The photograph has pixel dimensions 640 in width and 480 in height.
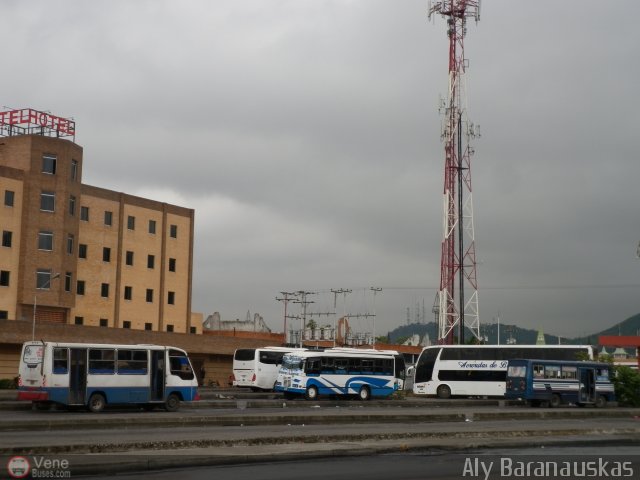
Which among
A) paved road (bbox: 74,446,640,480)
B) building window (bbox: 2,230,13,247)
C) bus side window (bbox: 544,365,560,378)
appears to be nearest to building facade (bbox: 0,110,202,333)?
building window (bbox: 2,230,13,247)

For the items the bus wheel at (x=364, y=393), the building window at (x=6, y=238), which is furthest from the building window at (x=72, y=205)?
the bus wheel at (x=364, y=393)

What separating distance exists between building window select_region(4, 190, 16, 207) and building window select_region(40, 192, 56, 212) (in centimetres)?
218

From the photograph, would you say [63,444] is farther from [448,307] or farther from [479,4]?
[479,4]

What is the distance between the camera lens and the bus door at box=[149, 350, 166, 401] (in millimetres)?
37000

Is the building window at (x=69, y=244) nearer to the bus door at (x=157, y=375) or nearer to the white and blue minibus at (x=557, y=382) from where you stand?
the bus door at (x=157, y=375)

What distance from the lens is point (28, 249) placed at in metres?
64.3

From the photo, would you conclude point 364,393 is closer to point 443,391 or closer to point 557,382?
point 443,391

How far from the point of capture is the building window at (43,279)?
65.1m

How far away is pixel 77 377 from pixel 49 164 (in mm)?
34702

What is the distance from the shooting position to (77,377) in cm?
3509

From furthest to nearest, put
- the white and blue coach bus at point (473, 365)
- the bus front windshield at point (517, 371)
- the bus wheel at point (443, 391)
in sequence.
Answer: the bus wheel at point (443, 391)
the white and blue coach bus at point (473, 365)
the bus front windshield at point (517, 371)

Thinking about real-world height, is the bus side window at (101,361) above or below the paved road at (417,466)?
above

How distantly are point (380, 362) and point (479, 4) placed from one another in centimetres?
3238

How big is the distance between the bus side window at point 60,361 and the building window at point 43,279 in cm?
3174
